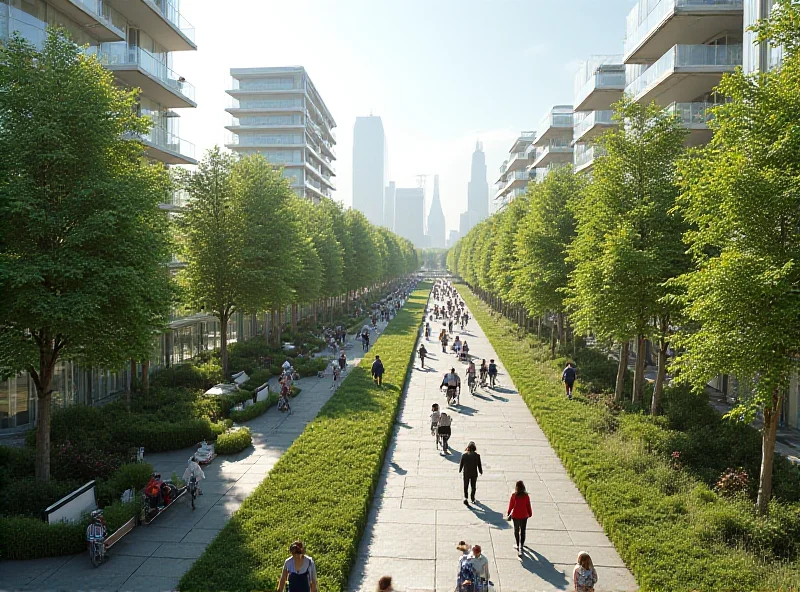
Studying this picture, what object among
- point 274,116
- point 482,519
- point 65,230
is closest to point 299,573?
point 482,519

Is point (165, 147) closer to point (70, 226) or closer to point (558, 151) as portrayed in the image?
point (70, 226)

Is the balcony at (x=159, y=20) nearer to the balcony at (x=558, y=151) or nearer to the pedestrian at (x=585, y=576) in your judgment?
the pedestrian at (x=585, y=576)

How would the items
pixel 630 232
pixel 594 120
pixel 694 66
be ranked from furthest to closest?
pixel 594 120 < pixel 694 66 < pixel 630 232

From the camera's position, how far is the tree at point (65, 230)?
1312 cm

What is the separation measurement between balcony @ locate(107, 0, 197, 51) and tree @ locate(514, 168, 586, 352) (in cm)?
2177

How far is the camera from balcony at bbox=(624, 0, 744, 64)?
92.1 feet

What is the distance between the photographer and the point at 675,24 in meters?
29.6

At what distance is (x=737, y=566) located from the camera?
1023 centimetres

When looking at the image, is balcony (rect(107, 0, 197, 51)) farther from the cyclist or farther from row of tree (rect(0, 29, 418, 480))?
the cyclist

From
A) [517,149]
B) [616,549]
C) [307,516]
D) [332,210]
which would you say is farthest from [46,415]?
[517,149]

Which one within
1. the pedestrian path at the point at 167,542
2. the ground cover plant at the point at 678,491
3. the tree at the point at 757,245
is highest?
the tree at the point at 757,245

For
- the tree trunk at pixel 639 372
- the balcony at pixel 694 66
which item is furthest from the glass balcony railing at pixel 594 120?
the tree trunk at pixel 639 372

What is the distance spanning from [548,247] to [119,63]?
73.9 feet

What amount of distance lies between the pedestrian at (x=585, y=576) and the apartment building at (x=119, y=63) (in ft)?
43.6
